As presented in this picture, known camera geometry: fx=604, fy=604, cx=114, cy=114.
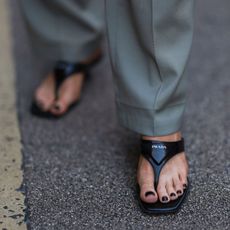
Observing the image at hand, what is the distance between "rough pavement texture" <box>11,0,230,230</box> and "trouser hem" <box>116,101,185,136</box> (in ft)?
0.48

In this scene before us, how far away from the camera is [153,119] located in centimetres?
148

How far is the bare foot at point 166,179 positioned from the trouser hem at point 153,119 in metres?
0.03

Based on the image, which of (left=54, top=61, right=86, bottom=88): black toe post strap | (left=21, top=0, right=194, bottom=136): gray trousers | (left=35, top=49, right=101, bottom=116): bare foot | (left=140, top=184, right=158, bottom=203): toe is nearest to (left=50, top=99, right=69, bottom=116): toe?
(left=35, top=49, right=101, bottom=116): bare foot

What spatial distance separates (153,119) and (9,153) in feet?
1.52

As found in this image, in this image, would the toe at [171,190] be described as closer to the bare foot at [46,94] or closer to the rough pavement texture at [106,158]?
the rough pavement texture at [106,158]

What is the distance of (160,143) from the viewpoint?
152 cm

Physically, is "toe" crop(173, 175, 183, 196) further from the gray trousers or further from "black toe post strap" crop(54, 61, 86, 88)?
"black toe post strap" crop(54, 61, 86, 88)

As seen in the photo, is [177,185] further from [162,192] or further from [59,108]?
[59,108]

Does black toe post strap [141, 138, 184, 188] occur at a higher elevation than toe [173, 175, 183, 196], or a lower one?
higher

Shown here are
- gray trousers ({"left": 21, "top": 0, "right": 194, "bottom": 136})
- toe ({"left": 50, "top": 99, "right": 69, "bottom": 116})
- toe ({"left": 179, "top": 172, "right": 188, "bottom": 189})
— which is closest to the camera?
gray trousers ({"left": 21, "top": 0, "right": 194, "bottom": 136})

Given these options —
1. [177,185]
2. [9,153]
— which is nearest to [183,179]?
[177,185]

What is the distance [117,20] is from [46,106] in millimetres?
550

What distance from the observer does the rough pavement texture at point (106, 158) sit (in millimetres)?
1420

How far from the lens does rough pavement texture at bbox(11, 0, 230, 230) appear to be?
4.66 feet
